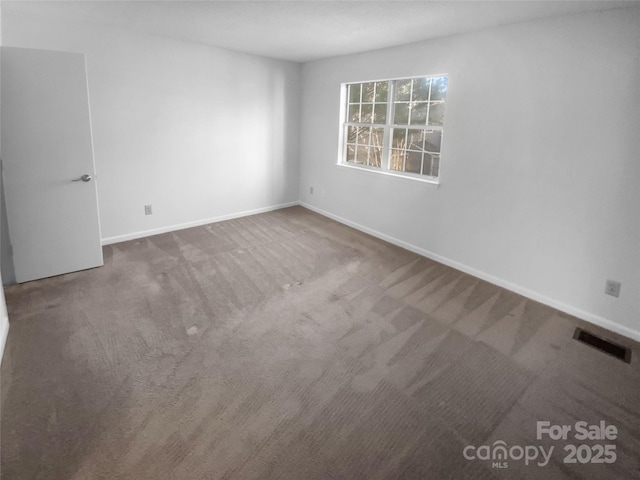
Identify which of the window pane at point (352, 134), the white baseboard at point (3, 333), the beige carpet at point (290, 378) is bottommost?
the beige carpet at point (290, 378)

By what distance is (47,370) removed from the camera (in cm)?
214

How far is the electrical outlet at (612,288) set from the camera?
2721 mm

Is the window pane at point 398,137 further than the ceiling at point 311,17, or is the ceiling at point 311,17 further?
the window pane at point 398,137

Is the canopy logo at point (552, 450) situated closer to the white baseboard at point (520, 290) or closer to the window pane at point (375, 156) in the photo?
the white baseboard at point (520, 290)

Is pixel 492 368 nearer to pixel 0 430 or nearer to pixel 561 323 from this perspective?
pixel 561 323

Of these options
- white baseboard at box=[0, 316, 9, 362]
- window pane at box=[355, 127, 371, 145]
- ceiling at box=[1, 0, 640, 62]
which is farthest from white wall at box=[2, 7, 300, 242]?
white baseboard at box=[0, 316, 9, 362]

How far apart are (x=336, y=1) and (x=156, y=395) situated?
2894 mm

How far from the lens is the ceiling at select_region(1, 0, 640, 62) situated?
268 centimetres

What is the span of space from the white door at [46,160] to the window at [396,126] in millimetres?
3104

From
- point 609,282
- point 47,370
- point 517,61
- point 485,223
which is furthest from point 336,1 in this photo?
point 47,370

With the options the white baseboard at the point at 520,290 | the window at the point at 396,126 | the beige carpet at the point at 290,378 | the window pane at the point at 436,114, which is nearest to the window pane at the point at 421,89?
the window at the point at 396,126

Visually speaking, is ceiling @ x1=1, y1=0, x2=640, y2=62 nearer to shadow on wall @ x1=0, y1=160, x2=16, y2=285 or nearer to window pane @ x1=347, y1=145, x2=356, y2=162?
window pane @ x1=347, y1=145, x2=356, y2=162

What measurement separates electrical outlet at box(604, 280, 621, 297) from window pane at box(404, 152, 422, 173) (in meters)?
2.11

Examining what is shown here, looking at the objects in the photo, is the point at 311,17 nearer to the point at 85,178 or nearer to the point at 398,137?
the point at 398,137
